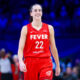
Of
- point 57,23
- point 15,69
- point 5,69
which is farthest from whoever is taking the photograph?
point 57,23

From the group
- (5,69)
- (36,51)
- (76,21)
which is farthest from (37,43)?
(76,21)

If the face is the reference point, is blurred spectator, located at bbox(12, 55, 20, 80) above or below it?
below

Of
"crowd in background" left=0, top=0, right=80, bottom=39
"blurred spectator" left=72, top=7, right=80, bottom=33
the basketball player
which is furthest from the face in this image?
"blurred spectator" left=72, top=7, right=80, bottom=33

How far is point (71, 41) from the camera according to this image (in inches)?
500

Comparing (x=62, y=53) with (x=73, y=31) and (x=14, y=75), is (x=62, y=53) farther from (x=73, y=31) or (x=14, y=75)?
(x=14, y=75)

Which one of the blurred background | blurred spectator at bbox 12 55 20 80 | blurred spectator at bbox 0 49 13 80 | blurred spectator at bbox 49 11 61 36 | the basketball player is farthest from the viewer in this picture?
blurred spectator at bbox 49 11 61 36

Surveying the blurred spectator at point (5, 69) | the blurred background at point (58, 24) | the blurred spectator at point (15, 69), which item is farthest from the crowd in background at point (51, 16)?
the blurred spectator at point (5, 69)

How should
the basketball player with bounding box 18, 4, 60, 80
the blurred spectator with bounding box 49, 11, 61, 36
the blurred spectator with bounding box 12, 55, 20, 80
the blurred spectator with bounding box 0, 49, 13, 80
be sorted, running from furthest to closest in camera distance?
1. the blurred spectator with bounding box 49, 11, 61, 36
2. the blurred spectator with bounding box 12, 55, 20, 80
3. the blurred spectator with bounding box 0, 49, 13, 80
4. the basketball player with bounding box 18, 4, 60, 80

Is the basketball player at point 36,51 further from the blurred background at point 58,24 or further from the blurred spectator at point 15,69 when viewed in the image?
the blurred background at point 58,24

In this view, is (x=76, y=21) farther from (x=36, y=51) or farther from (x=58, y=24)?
(x=36, y=51)

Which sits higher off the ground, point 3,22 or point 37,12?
point 3,22

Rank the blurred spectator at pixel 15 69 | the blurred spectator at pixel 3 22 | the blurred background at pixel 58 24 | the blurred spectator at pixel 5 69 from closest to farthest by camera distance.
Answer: the blurred spectator at pixel 5 69 → the blurred spectator at pixel 15 69 → the blurred background at pixel 58 24 → the blurred spectator at pixel 3 22

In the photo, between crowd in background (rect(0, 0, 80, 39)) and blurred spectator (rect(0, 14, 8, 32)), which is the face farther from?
blurred spectator (rect(0, 14, 8, 32))

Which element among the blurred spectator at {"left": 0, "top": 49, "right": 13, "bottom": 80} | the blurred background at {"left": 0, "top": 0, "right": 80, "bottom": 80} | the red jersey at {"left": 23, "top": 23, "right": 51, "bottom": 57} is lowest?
the blurred spectator at {"left": 0, "top": 49, "right": 13, "bottom": 80}
